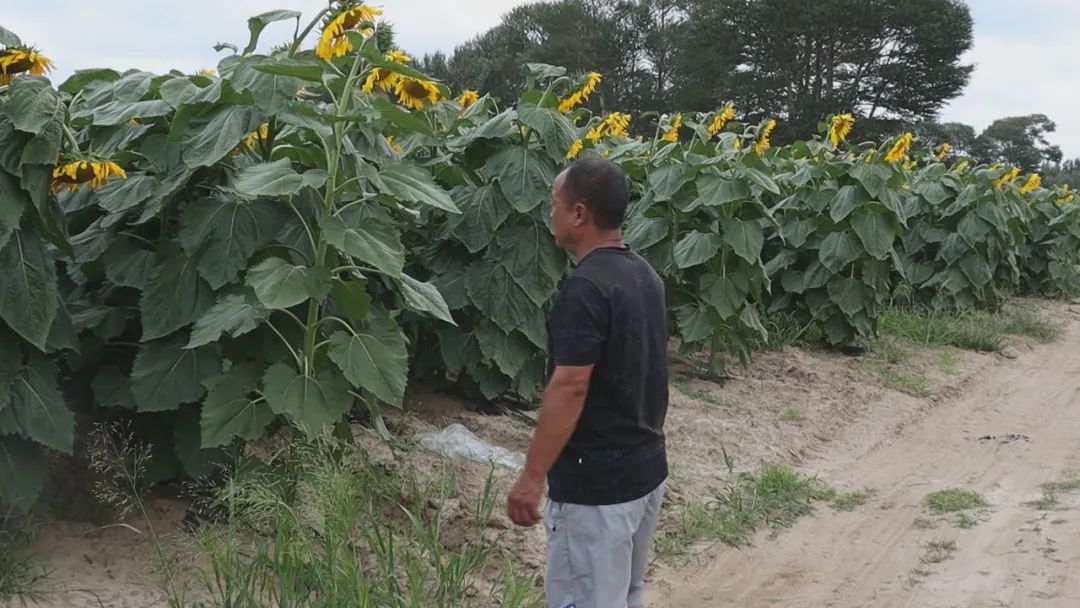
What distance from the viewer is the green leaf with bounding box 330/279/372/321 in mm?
3766

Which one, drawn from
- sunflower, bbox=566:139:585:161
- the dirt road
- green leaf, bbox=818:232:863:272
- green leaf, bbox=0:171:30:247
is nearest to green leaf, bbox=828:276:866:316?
green leaf, bbox=818:232:863:272

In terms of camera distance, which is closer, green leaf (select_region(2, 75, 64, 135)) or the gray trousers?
the gray trousers

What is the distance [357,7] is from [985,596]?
10.1 ft

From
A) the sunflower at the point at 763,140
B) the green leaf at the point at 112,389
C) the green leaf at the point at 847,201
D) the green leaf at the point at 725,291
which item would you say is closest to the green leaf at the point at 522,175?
the green leaf at the point at 112,389

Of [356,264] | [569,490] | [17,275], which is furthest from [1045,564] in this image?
[17,275]

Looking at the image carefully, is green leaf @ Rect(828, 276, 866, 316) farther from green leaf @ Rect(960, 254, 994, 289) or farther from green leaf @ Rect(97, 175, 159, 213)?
green leaf @ Rect(97, 175, 159, 213)

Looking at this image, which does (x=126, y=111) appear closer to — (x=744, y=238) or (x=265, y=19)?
(x=265, y=19)

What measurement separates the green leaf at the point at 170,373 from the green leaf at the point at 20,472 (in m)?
0.33

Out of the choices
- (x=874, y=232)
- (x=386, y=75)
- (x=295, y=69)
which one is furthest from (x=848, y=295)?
(x=295, y=69)

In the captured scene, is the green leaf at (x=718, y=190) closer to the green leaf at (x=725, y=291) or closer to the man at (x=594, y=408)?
the green leaf at (x=725, y=291)

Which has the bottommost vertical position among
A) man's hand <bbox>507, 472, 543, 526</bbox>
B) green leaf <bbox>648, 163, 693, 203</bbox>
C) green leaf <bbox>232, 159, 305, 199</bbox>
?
man's hand <bbox>507, 472, 543, 526</bbox>

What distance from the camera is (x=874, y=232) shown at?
811 centimetres

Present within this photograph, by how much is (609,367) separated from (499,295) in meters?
2.42

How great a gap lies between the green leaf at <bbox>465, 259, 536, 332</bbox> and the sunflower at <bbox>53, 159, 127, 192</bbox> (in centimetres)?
208
